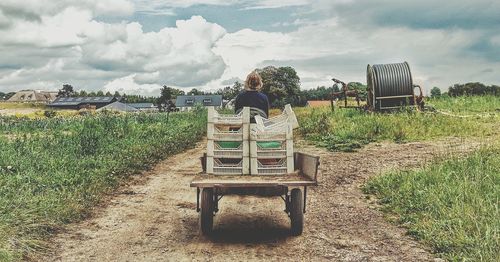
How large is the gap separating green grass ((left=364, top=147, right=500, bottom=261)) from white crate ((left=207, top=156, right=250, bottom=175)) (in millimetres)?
2601

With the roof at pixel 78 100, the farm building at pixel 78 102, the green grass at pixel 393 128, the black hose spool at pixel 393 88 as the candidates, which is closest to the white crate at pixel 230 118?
the green grass at pixel 393 128

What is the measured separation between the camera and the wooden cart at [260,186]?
20.6 feet

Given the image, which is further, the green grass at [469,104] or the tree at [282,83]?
the tree at [282,83]

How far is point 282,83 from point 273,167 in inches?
3008

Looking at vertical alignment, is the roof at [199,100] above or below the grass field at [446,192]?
above

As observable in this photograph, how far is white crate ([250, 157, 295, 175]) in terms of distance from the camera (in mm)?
7086

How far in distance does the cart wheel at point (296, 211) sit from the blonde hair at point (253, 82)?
2.34 metres

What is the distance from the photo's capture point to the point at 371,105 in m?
Result: 22.7

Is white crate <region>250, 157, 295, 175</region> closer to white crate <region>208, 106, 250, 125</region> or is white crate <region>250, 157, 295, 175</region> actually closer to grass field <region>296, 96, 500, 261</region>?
white crate <region>208, 106, 250, 125</region>

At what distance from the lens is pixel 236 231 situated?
7.37 metres

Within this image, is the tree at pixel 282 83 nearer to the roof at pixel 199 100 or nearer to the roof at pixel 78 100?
the roof at pixel 199 100

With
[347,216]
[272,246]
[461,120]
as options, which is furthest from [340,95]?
[272,246]

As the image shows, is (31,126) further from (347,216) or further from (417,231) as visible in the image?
(417,231)

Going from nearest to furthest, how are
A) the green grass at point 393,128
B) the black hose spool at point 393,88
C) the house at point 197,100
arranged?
the green grass at point 393,128 < the black hose spool at point 393,88 < the house at point 197,100
